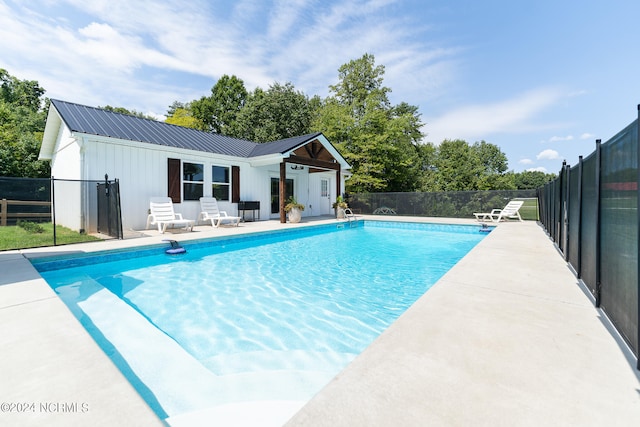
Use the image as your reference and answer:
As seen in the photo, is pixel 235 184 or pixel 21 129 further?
pixel 21 129

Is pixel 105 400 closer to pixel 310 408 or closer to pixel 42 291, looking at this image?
pixel 310 408

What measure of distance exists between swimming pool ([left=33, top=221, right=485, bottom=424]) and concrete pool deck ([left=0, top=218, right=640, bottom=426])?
505 mm

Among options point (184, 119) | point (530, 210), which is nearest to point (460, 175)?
point (530, 210)

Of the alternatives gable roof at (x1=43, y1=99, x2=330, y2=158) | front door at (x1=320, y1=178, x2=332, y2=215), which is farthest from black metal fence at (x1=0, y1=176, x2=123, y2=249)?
front door at (x1=320, y1=178, x2=332, y2=215)

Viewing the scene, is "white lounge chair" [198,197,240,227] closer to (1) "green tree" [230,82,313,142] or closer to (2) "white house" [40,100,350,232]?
(2) "white house" [40,100,350,232]

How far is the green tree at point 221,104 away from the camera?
29.9 metres

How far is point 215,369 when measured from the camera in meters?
2.43

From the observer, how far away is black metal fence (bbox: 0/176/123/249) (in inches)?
266

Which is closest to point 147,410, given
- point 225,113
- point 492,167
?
point 225,113

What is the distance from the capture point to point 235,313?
356 centimetres

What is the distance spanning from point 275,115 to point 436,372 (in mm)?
25850

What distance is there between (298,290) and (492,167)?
164ft

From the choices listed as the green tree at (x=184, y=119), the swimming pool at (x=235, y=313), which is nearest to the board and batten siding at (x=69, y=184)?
the swimming pool at (x=235, y=313)

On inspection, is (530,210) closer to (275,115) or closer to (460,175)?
(460,175)
